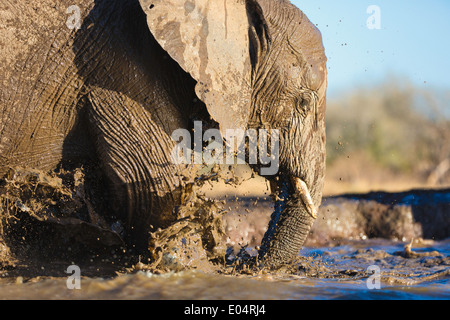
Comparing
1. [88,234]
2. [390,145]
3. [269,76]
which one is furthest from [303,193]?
[390,145]

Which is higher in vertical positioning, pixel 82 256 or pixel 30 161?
pixel 30 161

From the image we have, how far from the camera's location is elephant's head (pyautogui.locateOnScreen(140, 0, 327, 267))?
3.64m

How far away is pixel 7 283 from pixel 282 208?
2023mm

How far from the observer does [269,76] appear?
4246mm

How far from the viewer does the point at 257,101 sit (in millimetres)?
4305

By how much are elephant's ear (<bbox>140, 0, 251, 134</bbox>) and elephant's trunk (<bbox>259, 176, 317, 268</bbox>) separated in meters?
0.85

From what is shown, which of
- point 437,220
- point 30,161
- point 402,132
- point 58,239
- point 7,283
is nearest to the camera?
point 7,283

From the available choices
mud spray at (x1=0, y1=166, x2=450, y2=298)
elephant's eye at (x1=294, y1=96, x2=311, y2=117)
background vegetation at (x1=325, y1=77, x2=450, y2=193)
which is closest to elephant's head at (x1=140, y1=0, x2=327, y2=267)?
elephant's eye at (x1=294, y1=96, x2=311, y2=117)

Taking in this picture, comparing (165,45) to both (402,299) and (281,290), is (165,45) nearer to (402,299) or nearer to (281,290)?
(281,290)

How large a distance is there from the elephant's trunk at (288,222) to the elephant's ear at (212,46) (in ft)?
2.78

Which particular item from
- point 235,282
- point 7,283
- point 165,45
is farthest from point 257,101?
point 7,283

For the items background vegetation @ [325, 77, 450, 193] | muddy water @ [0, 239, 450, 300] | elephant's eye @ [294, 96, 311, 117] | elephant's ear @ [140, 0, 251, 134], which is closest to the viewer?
muddy water @ [0, 239, 450, 300]

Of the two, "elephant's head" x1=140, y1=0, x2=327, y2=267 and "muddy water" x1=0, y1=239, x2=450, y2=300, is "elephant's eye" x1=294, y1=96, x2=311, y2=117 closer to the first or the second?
"elephant's head" x1=140, y1=0, x2=327, y2=267

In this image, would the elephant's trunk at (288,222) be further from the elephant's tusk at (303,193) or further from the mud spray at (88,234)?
the mud spray at (88,234)
